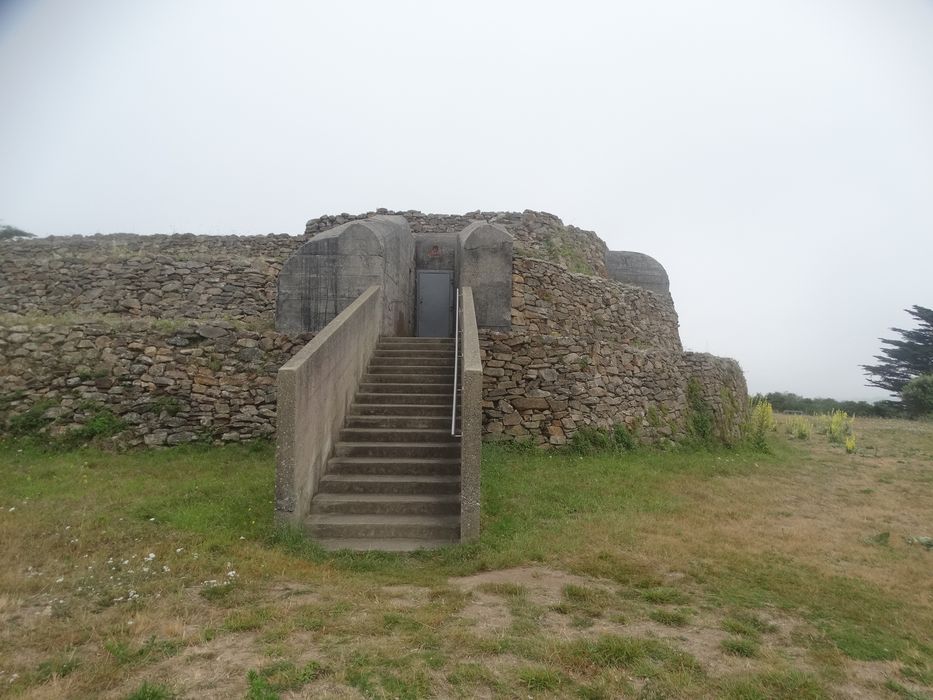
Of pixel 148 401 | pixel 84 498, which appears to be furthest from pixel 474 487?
pixel 148 401

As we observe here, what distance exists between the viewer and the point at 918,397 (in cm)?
2514

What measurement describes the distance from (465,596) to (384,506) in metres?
1.76

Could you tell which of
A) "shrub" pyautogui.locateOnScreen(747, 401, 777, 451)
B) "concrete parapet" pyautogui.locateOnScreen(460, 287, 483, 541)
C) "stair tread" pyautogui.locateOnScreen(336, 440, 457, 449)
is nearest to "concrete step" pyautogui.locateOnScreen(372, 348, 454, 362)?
"stair tread" pyautogui.locateOnScreen(336, 440, 457, 449)

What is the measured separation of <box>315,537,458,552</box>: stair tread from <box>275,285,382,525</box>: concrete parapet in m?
0.39

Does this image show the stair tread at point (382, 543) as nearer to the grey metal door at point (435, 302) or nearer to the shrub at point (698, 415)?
the shrub at point (698, 415)

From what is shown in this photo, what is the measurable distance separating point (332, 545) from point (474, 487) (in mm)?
1424

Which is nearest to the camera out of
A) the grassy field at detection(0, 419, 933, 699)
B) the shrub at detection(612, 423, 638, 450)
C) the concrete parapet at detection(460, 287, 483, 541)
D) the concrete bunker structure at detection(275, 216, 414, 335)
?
the grassy field at detection(0, 419, 933, 699)

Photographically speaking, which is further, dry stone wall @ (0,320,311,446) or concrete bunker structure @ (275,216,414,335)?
concrete bunker structure @ (275,216,414,335)

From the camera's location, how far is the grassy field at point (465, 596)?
280cm

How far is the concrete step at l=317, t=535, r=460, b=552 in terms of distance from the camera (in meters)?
4.87

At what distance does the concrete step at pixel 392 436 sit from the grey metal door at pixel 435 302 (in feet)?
→ 18.5

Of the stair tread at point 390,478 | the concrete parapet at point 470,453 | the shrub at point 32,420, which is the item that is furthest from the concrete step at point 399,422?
the shrub at point 32,420

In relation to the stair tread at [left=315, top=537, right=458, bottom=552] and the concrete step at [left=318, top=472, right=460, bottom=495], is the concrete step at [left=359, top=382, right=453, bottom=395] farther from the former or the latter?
the stair tread at [left=315, top=537, right=458, bottom=552]

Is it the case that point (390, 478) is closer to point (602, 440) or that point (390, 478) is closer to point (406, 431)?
point (406, 431)
